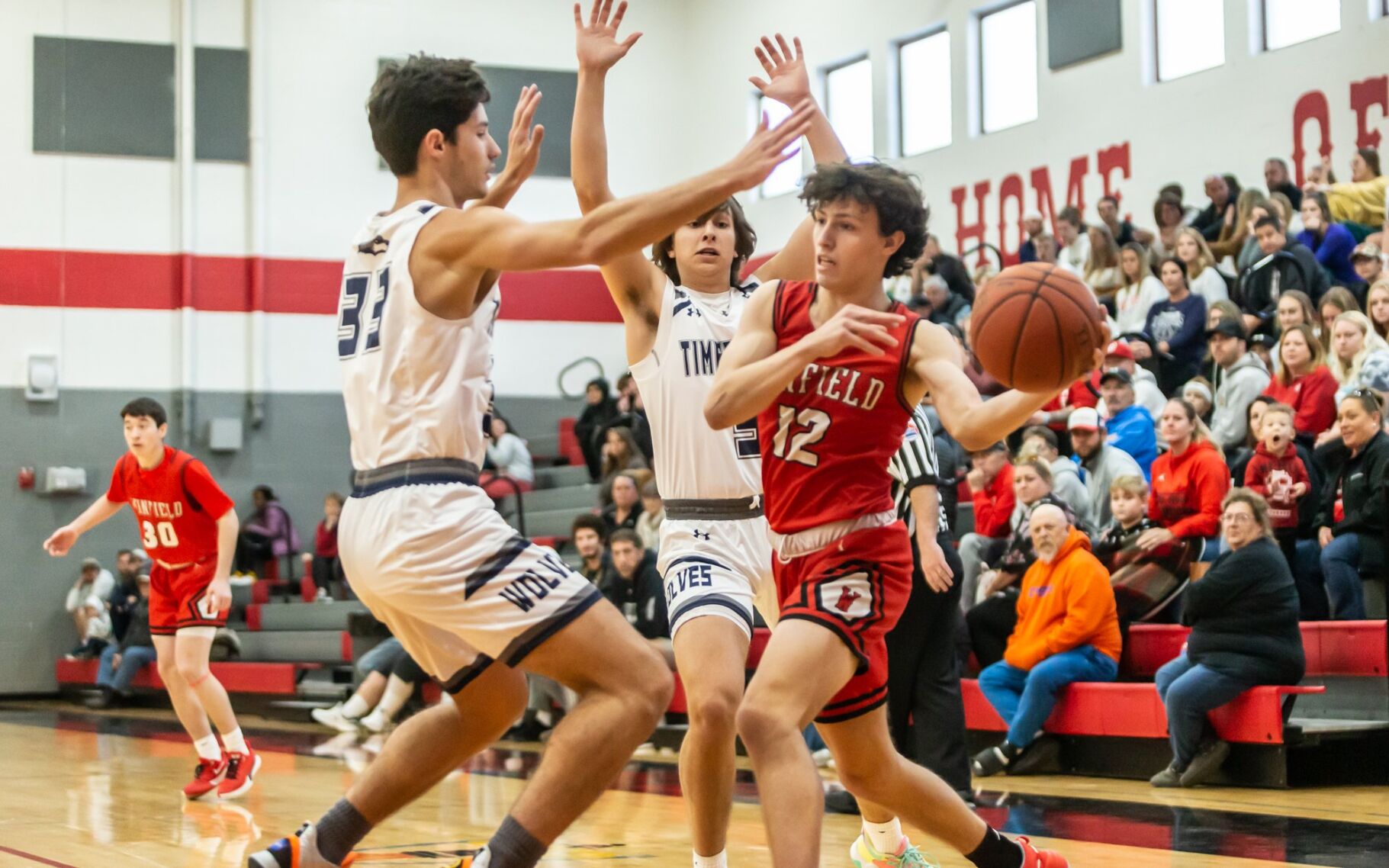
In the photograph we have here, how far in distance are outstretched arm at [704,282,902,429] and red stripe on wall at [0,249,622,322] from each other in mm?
16363

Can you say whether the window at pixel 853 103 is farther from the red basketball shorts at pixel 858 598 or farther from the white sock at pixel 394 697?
the red basketball shorts at pixel 858 598

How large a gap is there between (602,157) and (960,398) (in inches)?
57.4

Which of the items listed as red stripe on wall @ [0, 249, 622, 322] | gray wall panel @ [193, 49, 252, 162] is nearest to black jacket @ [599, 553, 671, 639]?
red stripe on wall @ [0, 249, 622, 322]

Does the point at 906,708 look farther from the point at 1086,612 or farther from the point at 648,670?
the point at 648,670

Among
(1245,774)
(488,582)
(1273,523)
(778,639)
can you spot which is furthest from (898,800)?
(1273,523)

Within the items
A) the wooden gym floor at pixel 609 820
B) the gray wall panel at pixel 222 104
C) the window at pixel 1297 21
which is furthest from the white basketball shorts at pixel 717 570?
the gray wall panel at pixel 222 104

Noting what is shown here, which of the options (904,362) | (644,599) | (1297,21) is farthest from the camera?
(1297,21)

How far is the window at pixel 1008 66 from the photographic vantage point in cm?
1772

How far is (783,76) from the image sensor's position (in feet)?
17.1

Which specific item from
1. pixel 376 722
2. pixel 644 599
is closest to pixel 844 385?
pixel 644 599

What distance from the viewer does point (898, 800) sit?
4.55m

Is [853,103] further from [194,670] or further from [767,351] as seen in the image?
[767,351]

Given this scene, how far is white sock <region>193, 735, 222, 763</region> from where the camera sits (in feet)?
27.7

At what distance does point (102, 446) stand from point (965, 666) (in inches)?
515
